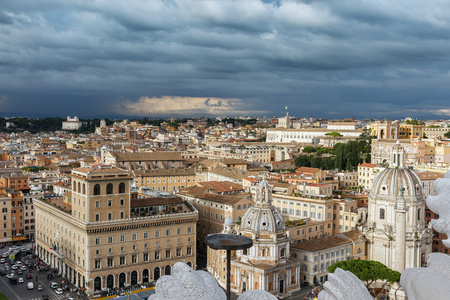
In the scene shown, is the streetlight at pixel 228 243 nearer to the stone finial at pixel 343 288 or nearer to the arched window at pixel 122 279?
the stone finial at pixel 343 288

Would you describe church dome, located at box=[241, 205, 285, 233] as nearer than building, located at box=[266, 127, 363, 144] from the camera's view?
Yes

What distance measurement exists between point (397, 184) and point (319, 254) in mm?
10064

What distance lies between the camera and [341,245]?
40.7 m

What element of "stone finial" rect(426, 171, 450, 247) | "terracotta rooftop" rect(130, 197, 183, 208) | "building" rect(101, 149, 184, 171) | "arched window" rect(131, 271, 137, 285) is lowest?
"arched window" rect(131, 271, 137, 285)

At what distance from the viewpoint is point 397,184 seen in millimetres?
42938

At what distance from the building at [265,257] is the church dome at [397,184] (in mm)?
11244

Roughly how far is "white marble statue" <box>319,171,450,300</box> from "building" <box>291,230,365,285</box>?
3363 cm

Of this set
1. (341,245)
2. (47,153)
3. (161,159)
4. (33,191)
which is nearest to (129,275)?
(341,245)

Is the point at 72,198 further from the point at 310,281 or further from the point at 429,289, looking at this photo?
the point at 429,289

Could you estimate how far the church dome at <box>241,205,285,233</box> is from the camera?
120 ft

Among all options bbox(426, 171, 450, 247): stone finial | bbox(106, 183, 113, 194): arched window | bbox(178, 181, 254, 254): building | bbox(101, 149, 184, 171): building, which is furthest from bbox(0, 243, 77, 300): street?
bbox(101, 149, 184, 171): building

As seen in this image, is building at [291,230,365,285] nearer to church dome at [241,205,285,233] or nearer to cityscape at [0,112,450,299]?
cityscape at [0,112,450,299]

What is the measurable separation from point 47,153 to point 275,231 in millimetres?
86118

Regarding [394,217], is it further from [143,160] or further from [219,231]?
[143,160]
